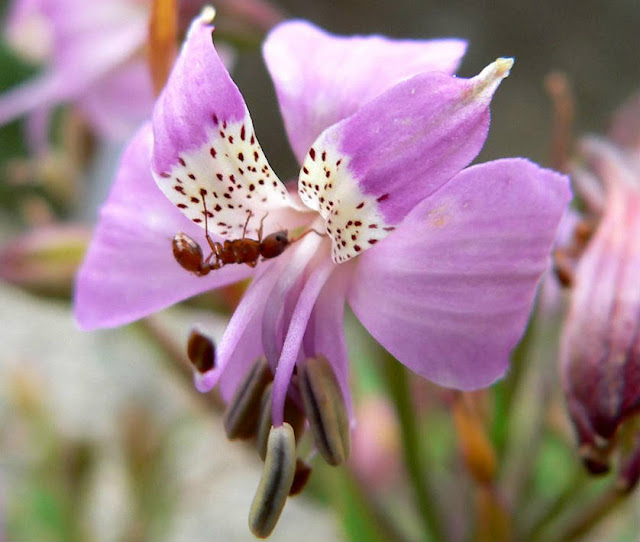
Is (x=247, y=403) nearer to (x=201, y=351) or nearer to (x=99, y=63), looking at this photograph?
(x=201, y=351)

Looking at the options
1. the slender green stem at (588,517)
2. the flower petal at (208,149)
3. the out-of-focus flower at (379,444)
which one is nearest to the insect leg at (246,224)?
the flower petal at (208,149)

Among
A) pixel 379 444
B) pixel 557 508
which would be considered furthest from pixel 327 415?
pixel 379 444

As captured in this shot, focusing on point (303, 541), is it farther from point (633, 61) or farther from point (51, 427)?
point (633, 61)

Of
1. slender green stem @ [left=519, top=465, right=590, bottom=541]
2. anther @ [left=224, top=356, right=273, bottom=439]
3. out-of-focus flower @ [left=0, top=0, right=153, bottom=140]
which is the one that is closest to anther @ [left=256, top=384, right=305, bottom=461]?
anther @ [left=224, top=356, right=273, bottom=439]

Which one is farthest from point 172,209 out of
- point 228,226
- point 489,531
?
point 489,531

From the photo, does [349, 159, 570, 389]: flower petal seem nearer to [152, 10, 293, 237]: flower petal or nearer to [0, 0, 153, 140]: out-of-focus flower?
[152, 10, 293, 237]: flower petal

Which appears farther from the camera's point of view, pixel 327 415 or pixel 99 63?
pixel 99 63

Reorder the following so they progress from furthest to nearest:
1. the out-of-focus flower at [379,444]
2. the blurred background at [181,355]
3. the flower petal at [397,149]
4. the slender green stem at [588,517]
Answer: the out-of-focus flower at [379,444]
the blurred background at [181,355]
the slender green stem at [588,517]
the flower petal at [397,149]

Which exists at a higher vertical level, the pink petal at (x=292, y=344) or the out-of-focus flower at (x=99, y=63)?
the pink petal at (x=292, y=344)

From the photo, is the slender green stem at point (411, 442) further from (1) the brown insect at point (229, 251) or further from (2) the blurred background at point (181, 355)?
(1) the brown insect at point (229, 251)
